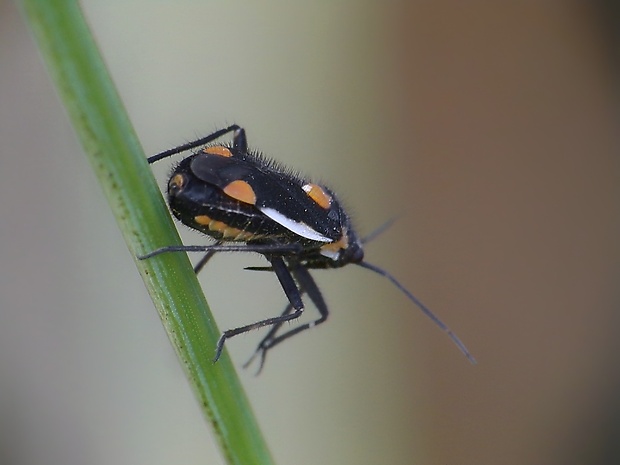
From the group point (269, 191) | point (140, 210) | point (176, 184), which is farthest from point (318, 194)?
point (140, 210)

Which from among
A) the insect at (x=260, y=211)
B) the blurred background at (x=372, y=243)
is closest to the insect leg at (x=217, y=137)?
the insect at (x=260, y=211)

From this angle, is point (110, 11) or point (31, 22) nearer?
point (31, 22)

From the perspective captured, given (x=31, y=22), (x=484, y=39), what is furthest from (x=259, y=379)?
(x=31, y=22)

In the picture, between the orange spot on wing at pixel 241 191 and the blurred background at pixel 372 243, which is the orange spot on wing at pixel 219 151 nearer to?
the orange spot on wing at pixel 241 191

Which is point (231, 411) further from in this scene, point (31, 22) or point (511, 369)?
point (511, 369)

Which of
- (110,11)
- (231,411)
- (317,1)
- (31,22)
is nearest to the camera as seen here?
(31,22)

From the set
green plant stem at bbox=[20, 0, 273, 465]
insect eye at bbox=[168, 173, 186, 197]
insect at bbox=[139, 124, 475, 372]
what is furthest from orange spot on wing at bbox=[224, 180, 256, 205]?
green plant stem at bbox=[20, 0, 273, 465]
